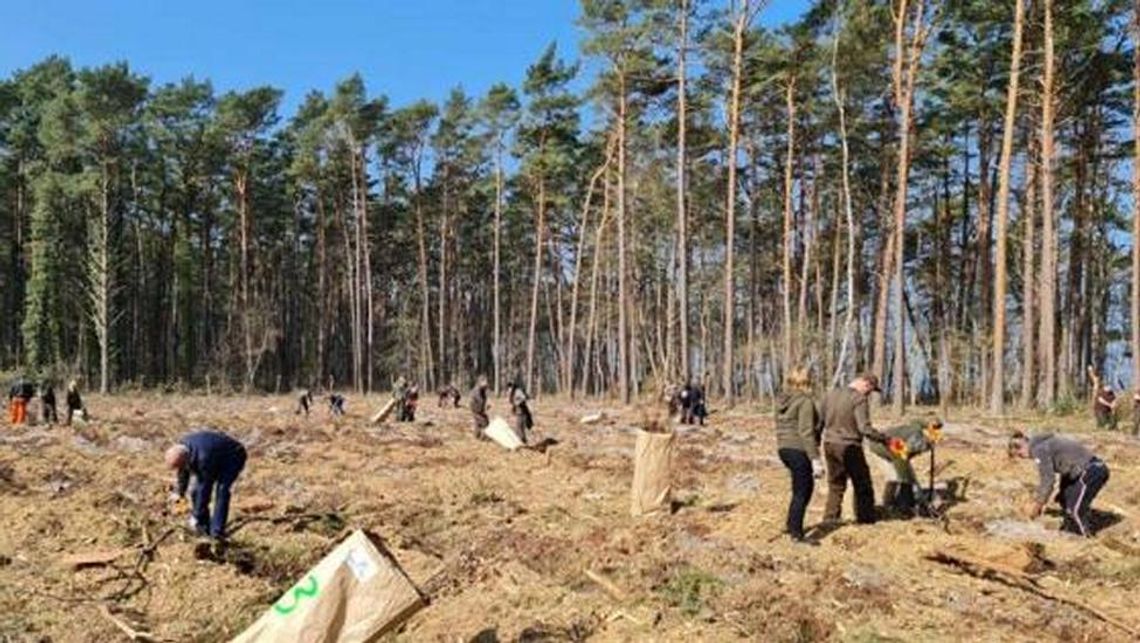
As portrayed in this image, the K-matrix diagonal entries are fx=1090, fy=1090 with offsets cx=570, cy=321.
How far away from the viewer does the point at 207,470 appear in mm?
10148

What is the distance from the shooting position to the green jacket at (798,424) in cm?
1052

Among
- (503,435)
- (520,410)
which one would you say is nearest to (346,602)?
(503,435)

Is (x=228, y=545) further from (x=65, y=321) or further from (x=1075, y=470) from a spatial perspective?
(x=65, y=321)

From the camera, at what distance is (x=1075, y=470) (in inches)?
451

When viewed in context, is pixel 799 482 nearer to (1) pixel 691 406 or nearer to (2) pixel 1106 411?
(1) pixel 691 406

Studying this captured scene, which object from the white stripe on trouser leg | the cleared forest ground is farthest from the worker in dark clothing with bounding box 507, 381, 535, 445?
the white stripe on trouser leg

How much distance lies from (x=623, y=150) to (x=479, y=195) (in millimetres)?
19798

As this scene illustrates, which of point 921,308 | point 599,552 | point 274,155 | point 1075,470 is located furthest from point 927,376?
point 599,552

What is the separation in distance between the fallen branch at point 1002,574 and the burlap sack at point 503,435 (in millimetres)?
10971

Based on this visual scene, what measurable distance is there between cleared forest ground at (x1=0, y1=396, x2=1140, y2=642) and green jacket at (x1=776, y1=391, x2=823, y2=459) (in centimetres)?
97

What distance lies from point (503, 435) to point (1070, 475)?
11.3 m

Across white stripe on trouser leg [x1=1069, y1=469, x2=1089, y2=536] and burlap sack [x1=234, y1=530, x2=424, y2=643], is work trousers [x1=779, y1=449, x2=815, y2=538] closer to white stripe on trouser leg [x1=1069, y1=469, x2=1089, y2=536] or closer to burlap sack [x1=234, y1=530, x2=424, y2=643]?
white stripe on trouser leg [x1=1069, y1=469, x2=1089, y2=536]

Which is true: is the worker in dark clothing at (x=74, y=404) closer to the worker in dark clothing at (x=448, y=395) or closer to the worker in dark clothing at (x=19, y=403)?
the worker in dark clothing at (x=19, y=403)

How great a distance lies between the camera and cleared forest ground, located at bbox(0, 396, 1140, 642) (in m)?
8.22
